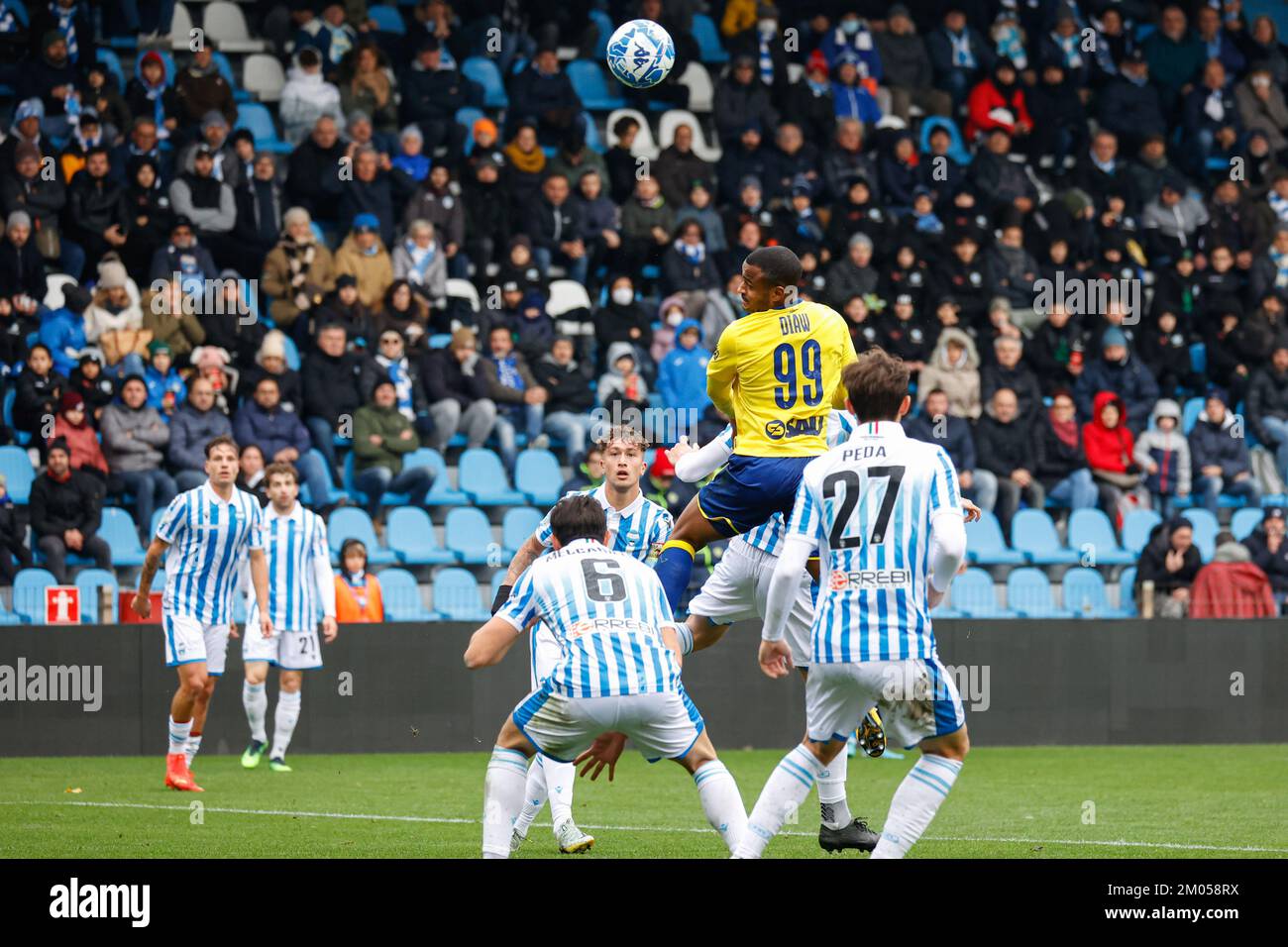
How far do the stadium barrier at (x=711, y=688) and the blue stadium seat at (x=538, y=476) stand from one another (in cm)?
217

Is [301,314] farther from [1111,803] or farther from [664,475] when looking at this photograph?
[1111,803]

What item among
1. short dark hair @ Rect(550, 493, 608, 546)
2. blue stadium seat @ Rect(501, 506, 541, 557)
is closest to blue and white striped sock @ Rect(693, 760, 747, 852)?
short dark hair @ Rect(550, 493, 608, 546)

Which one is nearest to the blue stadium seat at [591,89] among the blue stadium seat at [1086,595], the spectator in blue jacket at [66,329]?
the spectator in blue jacket at [66,329]

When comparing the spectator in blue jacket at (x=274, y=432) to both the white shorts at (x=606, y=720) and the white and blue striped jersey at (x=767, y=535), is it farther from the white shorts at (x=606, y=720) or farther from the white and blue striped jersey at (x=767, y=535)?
the white shorts at (x=606, y=720)

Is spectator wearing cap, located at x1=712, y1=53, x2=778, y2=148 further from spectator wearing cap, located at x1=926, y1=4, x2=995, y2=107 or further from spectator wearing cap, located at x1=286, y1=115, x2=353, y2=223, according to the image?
spectator wearing cap, located at x1=286, y1=115, x2=353, y2=223

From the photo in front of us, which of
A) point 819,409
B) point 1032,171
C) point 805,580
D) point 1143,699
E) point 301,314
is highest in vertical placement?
point 1032,171

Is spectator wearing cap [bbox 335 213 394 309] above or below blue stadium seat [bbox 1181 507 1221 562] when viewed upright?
above

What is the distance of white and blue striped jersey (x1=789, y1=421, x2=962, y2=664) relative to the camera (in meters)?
7.22

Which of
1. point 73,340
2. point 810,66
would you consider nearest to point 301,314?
point 73,340

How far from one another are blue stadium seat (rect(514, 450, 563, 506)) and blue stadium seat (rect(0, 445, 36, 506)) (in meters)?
4.48

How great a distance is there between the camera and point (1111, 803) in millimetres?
11766

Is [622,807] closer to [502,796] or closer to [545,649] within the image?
[545,649]

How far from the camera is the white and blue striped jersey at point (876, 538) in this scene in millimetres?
7223

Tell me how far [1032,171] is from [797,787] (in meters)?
16.0
